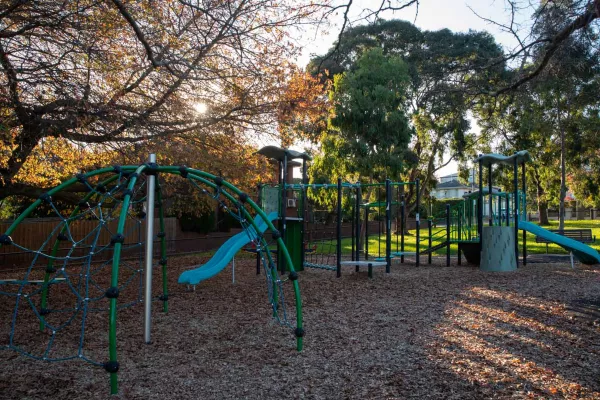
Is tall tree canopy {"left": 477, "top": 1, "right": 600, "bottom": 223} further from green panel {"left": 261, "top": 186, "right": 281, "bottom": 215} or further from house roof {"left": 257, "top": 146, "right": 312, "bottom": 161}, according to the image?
green panel {"left": 261, "top": 186, "right": 281, "bottom": 215}

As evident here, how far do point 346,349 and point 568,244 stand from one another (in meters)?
9.87

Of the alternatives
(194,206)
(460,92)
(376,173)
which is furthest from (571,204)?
(460,92)

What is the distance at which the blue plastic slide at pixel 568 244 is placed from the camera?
12961 millimetres

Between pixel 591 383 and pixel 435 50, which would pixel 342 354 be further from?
pixel 435 50

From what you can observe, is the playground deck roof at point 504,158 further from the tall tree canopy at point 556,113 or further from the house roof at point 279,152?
the house roof at point 279,152

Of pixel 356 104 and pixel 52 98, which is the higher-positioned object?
pixel 356 104

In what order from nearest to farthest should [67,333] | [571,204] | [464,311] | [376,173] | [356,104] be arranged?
[67,333]
[464,311]
[356,104]
[376,173]
[571,204]

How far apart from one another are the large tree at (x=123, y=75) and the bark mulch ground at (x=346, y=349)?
3.07m

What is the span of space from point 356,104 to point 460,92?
546 inches

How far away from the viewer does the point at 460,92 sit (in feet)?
27.0

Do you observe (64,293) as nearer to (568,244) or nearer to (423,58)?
(568,244)

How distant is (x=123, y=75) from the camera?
9.73 m

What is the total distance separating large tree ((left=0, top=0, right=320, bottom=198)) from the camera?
24.8 ft

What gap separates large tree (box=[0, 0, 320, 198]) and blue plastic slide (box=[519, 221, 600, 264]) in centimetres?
740
